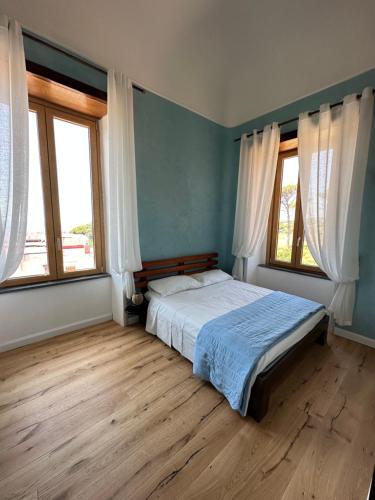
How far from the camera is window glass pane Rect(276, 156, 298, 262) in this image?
305 centimetres

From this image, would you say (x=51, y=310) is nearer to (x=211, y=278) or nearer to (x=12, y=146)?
(x=12, y=146)

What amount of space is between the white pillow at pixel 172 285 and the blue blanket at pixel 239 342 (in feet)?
2.50

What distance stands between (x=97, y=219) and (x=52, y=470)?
84.7 inches

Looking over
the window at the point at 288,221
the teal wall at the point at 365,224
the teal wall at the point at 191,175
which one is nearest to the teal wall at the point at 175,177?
the teal wall at the point at 191,175

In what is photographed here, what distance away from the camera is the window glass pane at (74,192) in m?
2.27

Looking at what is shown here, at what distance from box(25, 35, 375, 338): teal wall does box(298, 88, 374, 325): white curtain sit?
0.52ft

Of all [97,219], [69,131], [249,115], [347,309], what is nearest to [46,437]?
[97,219]

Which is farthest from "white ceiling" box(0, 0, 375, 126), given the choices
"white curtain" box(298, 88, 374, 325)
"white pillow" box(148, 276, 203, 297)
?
"white pillow" box(148, 276, 203, 297)

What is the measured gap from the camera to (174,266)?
2.97 m

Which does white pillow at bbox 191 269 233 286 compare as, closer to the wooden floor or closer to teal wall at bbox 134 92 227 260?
teal wall at bbox 134 92 227 260

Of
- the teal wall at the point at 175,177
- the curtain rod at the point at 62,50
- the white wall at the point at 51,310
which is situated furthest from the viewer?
the teal wall at the point at 175,177

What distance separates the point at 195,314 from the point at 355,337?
192 cm

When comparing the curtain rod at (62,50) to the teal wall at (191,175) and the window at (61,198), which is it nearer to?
the teal wall at (191,175)

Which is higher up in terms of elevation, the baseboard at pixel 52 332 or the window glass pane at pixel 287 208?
the window glass pane at pixel 287 208
